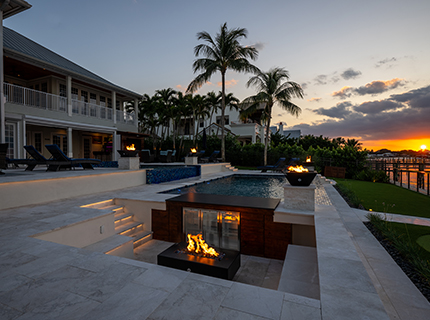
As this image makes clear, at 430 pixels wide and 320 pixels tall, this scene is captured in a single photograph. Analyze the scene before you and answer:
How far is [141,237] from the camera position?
4.69m

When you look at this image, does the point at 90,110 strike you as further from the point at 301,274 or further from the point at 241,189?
the point at 301,274

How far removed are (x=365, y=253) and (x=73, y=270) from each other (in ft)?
11.7

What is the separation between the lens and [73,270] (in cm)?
211

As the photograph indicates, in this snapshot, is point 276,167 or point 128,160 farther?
point 276,167

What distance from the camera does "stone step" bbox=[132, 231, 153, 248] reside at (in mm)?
4554

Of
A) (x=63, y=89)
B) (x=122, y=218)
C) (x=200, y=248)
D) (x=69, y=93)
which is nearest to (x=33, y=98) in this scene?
(x=69, y=93)

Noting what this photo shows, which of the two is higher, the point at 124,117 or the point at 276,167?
the point at 124,117

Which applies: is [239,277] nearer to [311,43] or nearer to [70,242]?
[70,242]

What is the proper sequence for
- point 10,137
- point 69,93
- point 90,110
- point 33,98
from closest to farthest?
point 10,137
point 33,98
point 69,93
point 90,110

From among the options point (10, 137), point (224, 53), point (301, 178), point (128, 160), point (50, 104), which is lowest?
point (301, 178)

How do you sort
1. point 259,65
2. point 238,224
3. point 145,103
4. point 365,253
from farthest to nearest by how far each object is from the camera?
point 145,103
point 259,65
point 238,224
point 365,253

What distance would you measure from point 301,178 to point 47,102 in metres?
14.2

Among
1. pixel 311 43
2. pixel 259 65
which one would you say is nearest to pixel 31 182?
pixel 311 43

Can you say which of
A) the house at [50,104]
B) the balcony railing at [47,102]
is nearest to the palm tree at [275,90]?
the house at [50,104]
